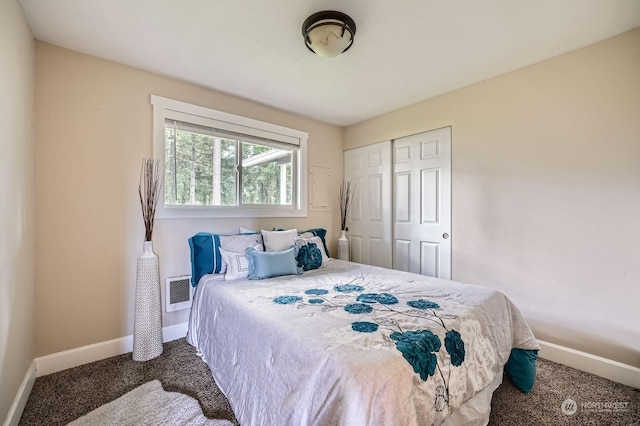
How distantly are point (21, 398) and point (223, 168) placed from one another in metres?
2.16

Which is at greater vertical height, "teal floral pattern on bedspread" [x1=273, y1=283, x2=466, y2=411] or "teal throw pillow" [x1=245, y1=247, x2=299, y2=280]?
"teal throw pillow" [x1=245, y1=247, x2=299, y2=280]

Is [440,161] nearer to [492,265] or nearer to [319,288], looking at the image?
[492,265]

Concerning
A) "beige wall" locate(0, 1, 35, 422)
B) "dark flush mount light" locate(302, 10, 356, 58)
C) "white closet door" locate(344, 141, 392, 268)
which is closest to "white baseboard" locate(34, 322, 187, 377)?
"beige wall" locate(0, 1, 35, 422)

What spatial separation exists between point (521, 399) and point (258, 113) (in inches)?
133

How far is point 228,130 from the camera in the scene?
113 inches

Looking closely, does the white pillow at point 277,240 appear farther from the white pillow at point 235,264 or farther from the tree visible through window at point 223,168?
the tree visible through window at point 223,168

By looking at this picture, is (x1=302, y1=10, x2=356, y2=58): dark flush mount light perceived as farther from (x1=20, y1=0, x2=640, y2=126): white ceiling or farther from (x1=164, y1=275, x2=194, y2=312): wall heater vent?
(x1=164, y1=275, x2=194, y2=312): wall heater vent

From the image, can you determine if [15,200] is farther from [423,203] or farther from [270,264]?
[423,203]

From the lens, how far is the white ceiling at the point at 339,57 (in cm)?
166

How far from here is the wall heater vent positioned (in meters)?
2.47

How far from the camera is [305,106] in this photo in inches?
126

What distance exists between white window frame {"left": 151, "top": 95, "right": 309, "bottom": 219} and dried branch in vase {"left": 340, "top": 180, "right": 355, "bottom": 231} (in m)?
0.64

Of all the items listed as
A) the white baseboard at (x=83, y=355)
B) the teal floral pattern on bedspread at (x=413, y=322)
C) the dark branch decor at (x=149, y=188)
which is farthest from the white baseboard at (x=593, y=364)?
the dark branch decor at (x=149, y=188)

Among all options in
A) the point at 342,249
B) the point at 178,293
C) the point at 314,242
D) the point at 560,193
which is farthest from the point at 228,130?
the point at 560,193
